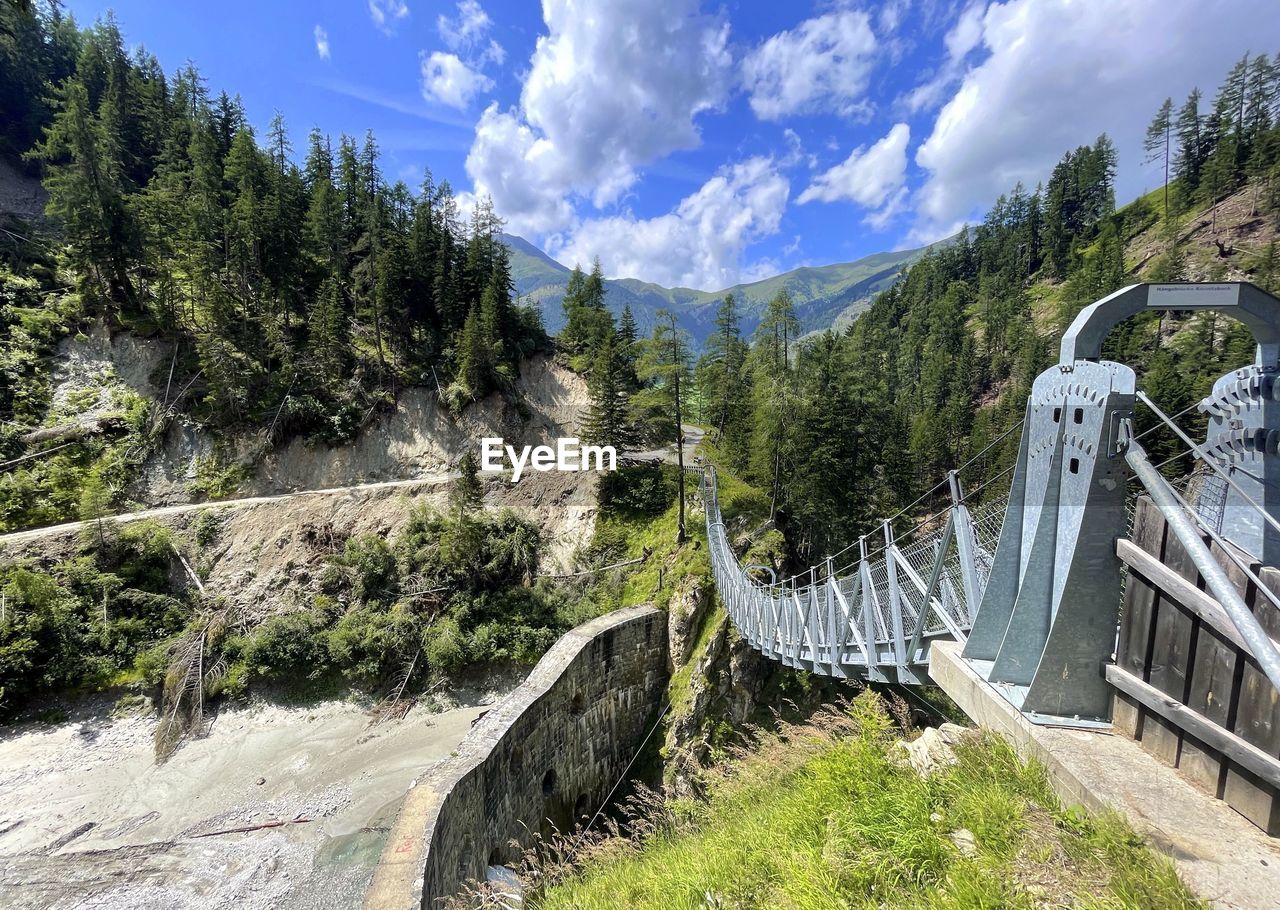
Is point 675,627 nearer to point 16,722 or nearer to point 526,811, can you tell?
point 526,811

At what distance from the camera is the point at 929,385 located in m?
44.2

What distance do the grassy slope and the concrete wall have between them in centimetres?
229

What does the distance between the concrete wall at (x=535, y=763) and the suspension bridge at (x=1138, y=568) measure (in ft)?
20.8

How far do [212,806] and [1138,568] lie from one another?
15561 mm

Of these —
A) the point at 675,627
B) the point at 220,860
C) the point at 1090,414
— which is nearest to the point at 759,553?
the point at 675,627

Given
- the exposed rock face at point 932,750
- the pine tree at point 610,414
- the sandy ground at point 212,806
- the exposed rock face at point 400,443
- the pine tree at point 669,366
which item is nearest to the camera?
the exposed rock face at point 932,750

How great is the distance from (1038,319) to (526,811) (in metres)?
60.9

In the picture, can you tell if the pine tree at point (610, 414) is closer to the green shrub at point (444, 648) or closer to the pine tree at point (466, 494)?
the pine tree at point (466, 494)

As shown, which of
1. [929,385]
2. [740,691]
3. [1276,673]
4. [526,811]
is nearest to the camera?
[1276,673]

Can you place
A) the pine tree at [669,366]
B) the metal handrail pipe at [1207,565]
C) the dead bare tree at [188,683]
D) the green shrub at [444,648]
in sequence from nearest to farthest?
the metal handrail pipe at [1207,565] → the dead bare tree at [188,683] → the green shrub at [444,648] → the pine tree at [669,366]

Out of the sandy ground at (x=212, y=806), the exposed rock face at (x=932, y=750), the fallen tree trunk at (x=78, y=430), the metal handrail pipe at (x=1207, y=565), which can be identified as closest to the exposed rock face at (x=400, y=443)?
the fallen tree trunk at (x=78, y=430)

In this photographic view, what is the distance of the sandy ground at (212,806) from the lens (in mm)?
8766

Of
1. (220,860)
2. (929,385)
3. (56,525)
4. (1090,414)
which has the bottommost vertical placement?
(220,860)

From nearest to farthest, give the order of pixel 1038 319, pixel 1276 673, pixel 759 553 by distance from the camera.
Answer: pixel 1276 673
pixel 759 553
pixel 1038 319
